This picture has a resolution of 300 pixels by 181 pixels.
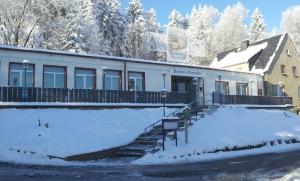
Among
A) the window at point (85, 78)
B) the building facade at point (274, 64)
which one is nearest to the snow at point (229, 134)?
the window at point (85, 78)

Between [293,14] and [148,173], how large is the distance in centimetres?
5890

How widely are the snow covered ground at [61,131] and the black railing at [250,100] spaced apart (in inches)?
329

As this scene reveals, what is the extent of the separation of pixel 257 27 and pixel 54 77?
5520 centimetres

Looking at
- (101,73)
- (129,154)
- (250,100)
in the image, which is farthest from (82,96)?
(250,100)

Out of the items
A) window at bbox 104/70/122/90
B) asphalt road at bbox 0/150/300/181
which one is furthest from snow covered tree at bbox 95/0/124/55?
asphalt road at bbox 0/150/300/181

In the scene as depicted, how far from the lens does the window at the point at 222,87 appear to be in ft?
114

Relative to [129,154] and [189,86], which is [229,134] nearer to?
[129,154]

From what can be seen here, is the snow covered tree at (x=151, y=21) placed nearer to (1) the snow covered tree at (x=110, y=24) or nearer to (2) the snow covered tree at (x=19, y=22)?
(1) the snow covered tree at (x=110, y=24)

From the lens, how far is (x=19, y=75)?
2389 cm

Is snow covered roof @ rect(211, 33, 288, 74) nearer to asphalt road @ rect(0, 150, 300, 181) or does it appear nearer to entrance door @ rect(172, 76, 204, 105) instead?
entrance door @ rect(172, 76, 204, 105)

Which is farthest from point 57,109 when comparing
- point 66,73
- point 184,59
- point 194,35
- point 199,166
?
point 194,35

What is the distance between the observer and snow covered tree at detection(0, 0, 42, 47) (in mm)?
42219

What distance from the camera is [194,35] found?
69875 millimetres

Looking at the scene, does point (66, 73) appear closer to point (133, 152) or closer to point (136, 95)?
point (136, 95)
